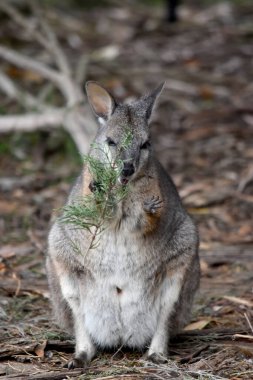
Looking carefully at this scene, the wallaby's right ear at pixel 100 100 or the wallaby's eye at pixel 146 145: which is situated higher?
the wallaby's right ear at pixel 100 100

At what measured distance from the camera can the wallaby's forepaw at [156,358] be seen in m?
4.10

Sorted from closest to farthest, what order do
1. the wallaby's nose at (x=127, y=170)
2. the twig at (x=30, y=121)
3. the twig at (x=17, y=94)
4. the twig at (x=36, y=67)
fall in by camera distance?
1. the wallaby's nose at (x=127, y=170)
2. the twig at (x=30, y=121)
3. the twig at (x=17, y=94)
4. the twig at (x=36, y=67)

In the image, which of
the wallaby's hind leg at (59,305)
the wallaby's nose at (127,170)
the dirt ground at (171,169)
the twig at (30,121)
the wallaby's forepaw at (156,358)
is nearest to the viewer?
the wallaby's nose at (127,170)

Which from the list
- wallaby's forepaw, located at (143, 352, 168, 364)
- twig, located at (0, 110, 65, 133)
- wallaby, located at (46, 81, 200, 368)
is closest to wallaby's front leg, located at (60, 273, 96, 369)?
wallaby, located at (46, 81, 200, 368)

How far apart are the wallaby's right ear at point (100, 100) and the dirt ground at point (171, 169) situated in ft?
3.77

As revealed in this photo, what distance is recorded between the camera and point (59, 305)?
4.34m

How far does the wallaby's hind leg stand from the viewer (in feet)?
14.2

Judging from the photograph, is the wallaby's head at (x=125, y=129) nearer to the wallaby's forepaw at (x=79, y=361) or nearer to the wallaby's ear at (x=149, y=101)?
the wallaby's ear at (x=149, y=101)

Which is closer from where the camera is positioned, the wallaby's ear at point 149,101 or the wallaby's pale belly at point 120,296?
the wallaby's pale belly at point 120,296

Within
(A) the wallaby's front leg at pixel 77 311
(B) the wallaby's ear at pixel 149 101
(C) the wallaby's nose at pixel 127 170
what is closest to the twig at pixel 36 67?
(B) the wallaby's ear at pixel 149 101

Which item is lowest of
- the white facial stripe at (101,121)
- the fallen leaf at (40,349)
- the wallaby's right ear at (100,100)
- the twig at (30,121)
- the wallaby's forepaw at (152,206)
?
the fallen leaf at (40,349)

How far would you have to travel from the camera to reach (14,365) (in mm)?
4031

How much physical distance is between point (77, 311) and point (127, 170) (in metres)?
Answer: 0.76

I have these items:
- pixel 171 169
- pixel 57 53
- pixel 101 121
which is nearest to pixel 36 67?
pixel 57 53
